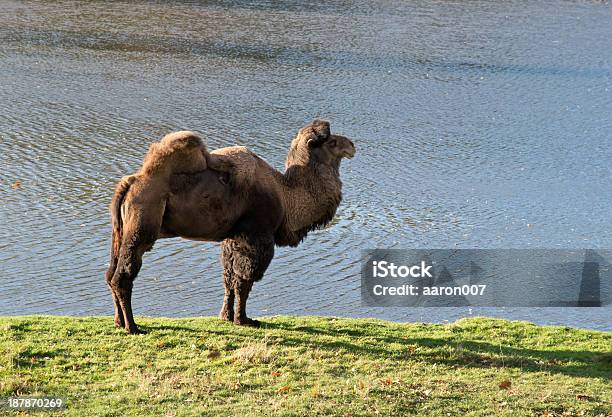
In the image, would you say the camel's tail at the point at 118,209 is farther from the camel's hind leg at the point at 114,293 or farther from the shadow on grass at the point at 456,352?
the shadow on grass at the point at 456,352

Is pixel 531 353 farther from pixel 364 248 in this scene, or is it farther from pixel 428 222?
pixel 428 222

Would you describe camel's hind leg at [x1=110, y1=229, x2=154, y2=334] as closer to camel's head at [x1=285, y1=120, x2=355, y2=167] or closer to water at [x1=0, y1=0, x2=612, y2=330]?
camel's head at [x1=285, y1=120, x2=355, y2=167]

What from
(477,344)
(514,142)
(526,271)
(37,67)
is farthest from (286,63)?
(477,344)

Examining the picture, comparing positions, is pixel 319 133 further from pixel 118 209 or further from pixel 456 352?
pixel 456 352

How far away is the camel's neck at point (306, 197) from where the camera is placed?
35.3 ft

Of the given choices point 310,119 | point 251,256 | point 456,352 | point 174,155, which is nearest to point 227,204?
point 251,256

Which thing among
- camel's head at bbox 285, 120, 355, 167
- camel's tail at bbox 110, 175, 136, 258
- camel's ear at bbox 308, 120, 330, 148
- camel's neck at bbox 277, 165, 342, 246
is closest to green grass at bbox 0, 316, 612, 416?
camel's tail at bbox 110, 175, 136, 258

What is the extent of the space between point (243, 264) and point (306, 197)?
1.03 m

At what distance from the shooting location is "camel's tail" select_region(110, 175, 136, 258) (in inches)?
380

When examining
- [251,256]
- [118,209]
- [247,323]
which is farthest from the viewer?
[247,323]

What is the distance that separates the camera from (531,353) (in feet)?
33.2

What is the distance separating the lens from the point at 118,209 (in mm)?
9703

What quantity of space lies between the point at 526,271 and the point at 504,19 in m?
25.4

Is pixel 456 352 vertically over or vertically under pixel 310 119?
over
